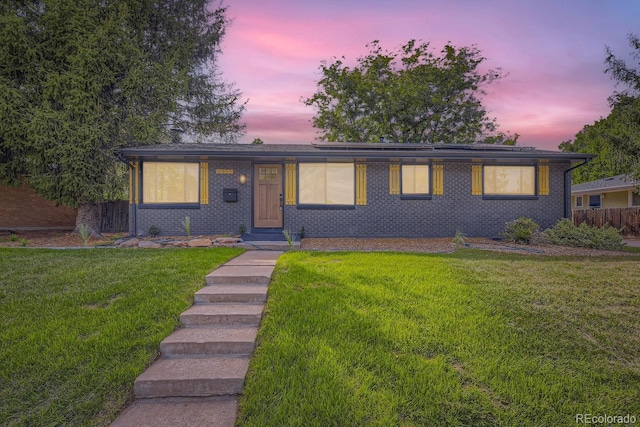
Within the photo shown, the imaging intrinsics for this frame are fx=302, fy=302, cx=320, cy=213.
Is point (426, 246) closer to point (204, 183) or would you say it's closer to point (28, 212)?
point (204, 183)

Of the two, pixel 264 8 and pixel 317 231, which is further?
pixel 317 231

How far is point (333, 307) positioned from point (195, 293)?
176 cm

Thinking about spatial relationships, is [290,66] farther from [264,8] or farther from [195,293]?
[195,293]

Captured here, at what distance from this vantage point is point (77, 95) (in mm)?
9711

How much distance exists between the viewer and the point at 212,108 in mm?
14609

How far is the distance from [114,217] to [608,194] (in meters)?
27.1

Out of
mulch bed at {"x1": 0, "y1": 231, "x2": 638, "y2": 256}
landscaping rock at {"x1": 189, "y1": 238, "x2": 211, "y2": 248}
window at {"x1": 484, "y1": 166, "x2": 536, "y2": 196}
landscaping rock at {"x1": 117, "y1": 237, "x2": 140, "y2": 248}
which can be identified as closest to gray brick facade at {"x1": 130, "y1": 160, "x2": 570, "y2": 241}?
window at {"x1": 484, "y1": 166, "x2": 536, "y2": 196}

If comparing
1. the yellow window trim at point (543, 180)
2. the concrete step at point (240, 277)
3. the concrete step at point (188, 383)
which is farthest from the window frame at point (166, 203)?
the yellow window trim at point (543, 180)

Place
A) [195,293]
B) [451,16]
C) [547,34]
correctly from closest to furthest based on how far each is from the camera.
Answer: [195,293]
[451,16]
[547,34]

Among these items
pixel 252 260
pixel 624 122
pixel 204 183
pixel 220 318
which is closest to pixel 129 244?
pixel 204 183

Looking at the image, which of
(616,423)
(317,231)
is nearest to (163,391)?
(616,423)

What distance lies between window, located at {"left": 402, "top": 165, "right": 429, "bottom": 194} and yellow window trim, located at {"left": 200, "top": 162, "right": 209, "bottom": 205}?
21.1ft

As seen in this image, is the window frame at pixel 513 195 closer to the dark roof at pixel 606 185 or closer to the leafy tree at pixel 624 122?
the leafy tree at pixel 624 122

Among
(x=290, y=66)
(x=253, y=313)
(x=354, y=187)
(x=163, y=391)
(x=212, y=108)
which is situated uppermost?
(x=290, y=66)
